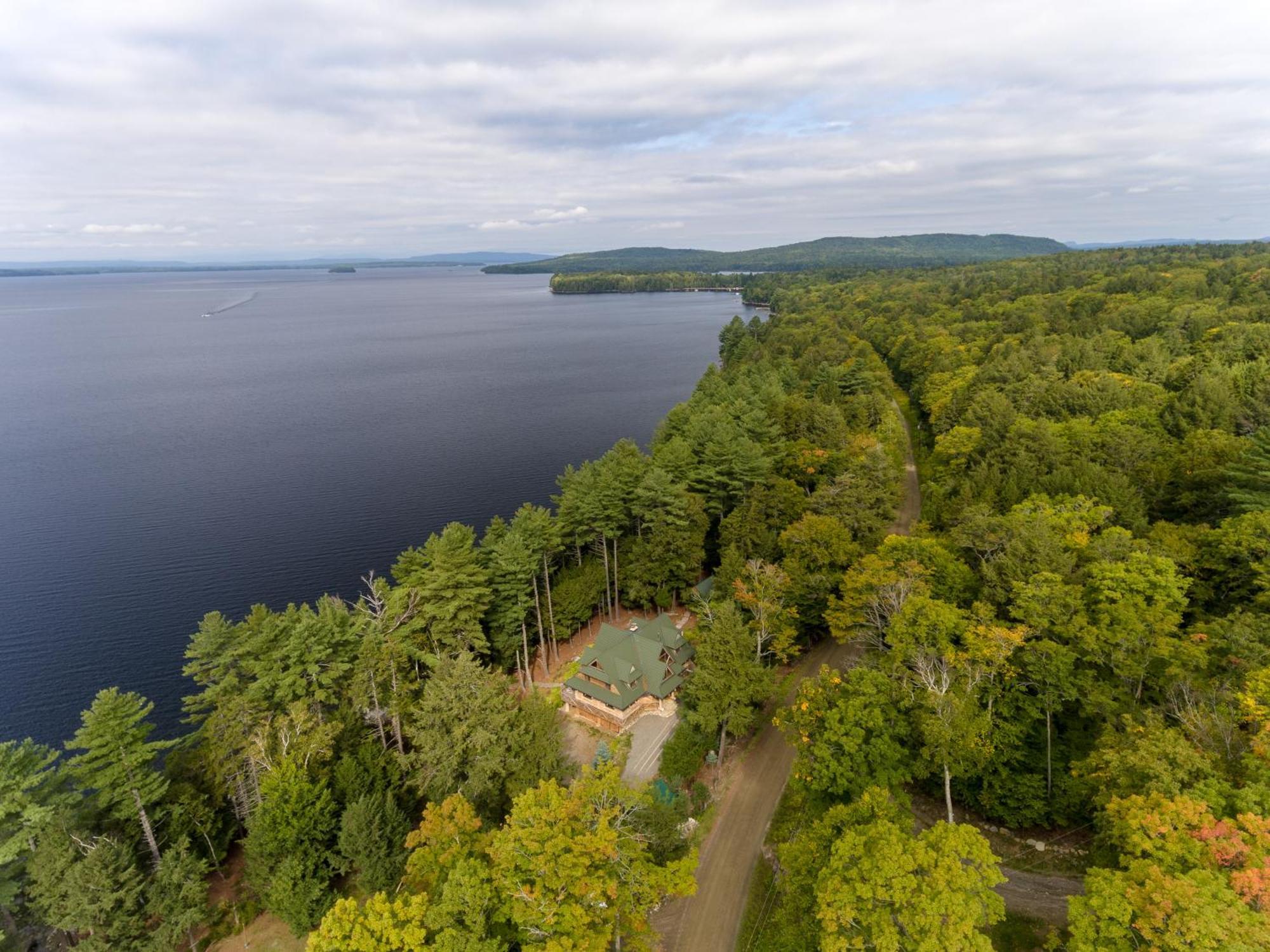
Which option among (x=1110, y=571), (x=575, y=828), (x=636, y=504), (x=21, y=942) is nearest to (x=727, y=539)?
(x=636, y=504)

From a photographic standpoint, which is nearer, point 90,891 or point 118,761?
point 90,891

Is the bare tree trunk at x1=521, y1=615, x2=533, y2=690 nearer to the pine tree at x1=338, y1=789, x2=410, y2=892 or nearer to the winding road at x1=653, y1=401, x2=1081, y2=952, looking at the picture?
the pine tree at x1=338, y1=789, x2=410, y2=892

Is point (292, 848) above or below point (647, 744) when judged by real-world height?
above

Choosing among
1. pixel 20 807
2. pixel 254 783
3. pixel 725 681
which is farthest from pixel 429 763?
pixel 20 807

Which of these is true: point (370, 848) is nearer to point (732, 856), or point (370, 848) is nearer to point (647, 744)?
point (647, 744)

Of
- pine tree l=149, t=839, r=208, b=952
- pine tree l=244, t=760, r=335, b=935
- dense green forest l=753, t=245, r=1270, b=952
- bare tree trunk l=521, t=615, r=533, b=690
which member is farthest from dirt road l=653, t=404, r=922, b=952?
pine tree l=149, t=839, r=208, b=952

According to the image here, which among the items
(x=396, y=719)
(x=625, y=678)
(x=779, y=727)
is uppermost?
(x=779, y=727)
